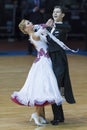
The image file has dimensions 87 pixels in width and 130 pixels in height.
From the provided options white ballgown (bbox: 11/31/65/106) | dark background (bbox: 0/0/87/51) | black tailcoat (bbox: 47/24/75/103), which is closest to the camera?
white ballgown (bbox: 11/31/65/106)

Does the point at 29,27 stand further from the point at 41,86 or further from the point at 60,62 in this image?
the point at 41,86

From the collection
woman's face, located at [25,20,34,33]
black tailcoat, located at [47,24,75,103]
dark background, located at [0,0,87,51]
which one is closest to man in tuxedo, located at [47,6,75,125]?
black tailcoat, located at [47,24,75,103]

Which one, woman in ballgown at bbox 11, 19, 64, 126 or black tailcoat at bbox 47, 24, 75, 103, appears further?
black tailcoat at bbox 47, 24, 75, 103

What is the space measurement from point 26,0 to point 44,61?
1336 cm

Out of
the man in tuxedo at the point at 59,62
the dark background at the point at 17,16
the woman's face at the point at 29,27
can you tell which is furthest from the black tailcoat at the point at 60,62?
the dark background at the point at 17,16

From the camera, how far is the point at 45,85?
673cm

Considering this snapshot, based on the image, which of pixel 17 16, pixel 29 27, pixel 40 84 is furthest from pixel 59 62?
pixel 17 16

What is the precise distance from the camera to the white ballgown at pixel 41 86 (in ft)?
21.9

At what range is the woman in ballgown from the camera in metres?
6.67

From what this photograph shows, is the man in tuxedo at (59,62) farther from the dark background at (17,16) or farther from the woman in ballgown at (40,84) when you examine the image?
the dark background at (17,16)

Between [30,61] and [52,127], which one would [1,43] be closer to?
[30,61]

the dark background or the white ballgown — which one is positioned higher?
the white ballgown

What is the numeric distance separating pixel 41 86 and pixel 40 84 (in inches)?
1.2

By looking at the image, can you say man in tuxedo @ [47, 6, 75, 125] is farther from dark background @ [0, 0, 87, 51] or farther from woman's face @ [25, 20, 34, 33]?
dark background @ [0, 0, 87, 51]
